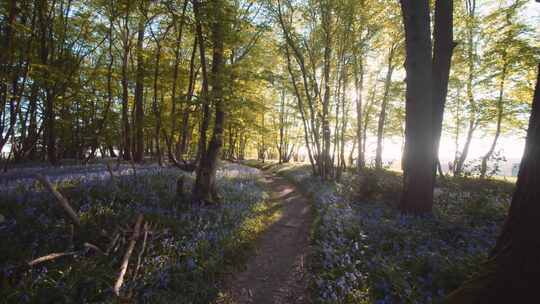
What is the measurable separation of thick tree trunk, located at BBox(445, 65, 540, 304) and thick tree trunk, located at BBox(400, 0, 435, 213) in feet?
15.2

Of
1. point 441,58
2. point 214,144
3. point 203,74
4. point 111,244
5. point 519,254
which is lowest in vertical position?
point 111,244

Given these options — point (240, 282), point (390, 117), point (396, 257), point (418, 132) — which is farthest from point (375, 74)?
point (240, 282)

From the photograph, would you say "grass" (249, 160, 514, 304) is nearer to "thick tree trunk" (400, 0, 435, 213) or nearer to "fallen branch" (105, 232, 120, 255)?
"thick tree trunk" (400, 0, 435, 213)

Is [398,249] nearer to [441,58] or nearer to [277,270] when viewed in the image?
[277,270]

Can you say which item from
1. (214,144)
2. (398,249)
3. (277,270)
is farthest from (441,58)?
(277,270)

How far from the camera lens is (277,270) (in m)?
5.62

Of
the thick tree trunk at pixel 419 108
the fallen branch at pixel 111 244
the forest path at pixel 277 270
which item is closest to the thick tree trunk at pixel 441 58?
the thick tree trunk at pixel 419 108

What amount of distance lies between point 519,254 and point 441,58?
749 centimetres

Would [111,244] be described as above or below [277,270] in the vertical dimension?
above

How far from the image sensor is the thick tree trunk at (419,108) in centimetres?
682

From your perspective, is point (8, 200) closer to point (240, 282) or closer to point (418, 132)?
point (240, 282)

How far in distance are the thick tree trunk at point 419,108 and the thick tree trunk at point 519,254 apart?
15.2 feet

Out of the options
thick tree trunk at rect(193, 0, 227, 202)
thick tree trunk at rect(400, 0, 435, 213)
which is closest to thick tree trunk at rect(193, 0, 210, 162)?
thick tree trunk at rect(193, 0, 227, 202)

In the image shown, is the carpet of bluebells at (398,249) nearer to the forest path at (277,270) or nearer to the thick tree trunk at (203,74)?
the forest path at (277,270)
